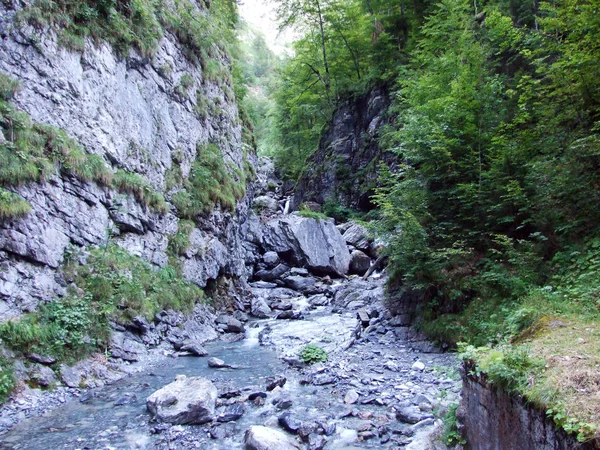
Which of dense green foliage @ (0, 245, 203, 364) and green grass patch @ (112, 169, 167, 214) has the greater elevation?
green grass patch @ (112, 169, 167, 214)

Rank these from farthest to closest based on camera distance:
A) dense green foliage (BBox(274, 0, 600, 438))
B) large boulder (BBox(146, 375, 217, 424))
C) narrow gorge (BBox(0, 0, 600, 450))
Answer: large boulder (BBox(146, 375, 217, 424)) < narrow gorge (BBox(0, 0, 600, 450)) < dense green foliage (BBox(274, 0, 600, 438))

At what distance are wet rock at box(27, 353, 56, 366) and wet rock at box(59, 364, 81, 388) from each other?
22cm

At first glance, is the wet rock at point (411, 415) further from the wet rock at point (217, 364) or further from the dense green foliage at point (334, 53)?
the dense green foliage at point (334, 53)

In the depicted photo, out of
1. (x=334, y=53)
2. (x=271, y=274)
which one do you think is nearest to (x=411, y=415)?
(x=271, y=274)

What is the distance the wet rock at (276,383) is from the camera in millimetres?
7566

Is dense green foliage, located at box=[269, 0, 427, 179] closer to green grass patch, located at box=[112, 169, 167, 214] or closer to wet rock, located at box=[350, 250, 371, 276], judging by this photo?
wet rock, located at box=[350, 250, 371, 276]

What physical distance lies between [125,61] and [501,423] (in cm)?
1405

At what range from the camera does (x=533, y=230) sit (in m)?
8.51

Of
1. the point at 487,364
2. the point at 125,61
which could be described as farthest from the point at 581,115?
the point at 125,61

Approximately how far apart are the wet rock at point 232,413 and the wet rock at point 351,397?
1797 mm

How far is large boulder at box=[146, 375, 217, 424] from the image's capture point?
6148mm

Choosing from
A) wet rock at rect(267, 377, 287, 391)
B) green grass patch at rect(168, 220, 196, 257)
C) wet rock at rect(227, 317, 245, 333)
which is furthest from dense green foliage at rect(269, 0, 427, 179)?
wet rock at rect(267, 377, 287, 391)

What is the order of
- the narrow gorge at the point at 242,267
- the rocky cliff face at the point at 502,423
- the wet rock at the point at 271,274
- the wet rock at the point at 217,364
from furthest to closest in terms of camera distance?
the wet rock at the point at 271,274, the wet rock at the point at 217,364, the narrow gorge at the point at 242,267, the rocky cliff face at the point at 502,423

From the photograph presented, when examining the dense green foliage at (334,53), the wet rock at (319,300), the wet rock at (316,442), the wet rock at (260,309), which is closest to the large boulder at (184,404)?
the wet rock at (316,442)
